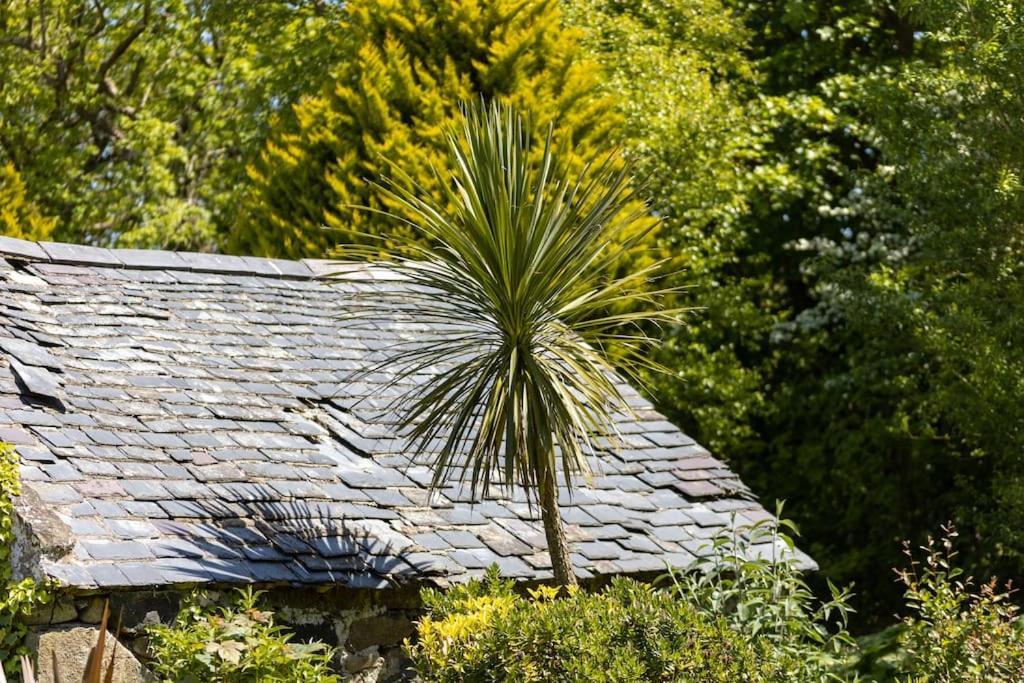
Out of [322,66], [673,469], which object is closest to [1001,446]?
[673,469]

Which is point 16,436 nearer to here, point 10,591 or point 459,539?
point 10,591

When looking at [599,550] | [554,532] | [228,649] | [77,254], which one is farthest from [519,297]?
[77,254]

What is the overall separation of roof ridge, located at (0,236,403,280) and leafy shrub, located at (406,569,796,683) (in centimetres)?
292

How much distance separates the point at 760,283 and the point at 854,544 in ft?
10.9

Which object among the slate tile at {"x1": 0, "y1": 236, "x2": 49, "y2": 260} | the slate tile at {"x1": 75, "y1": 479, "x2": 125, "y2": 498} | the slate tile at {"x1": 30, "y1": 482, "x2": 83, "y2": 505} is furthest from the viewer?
the slate tile at {"x1": 0, "y1": 236, "x2": 49, "y2": 260}

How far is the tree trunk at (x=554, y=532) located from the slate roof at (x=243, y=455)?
0.70 feet

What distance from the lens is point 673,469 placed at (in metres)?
8.13

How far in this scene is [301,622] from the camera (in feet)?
19.3

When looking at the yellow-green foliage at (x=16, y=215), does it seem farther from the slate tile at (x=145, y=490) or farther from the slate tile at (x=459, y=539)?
the slate tile at (x=459, y=539)

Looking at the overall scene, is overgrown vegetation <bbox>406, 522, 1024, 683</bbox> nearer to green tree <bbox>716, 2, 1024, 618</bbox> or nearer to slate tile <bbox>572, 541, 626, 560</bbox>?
slate tile <bbox>572, 541, 626, 560</bbox>

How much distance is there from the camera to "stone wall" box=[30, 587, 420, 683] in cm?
524

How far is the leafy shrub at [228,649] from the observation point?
17.0 ft

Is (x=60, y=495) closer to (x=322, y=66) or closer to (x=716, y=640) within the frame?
(x=716, y=640)

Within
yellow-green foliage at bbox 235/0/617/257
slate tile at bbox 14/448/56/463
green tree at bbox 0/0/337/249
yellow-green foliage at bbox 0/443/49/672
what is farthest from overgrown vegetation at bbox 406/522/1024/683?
green tree at bbox 0/0/337/249
